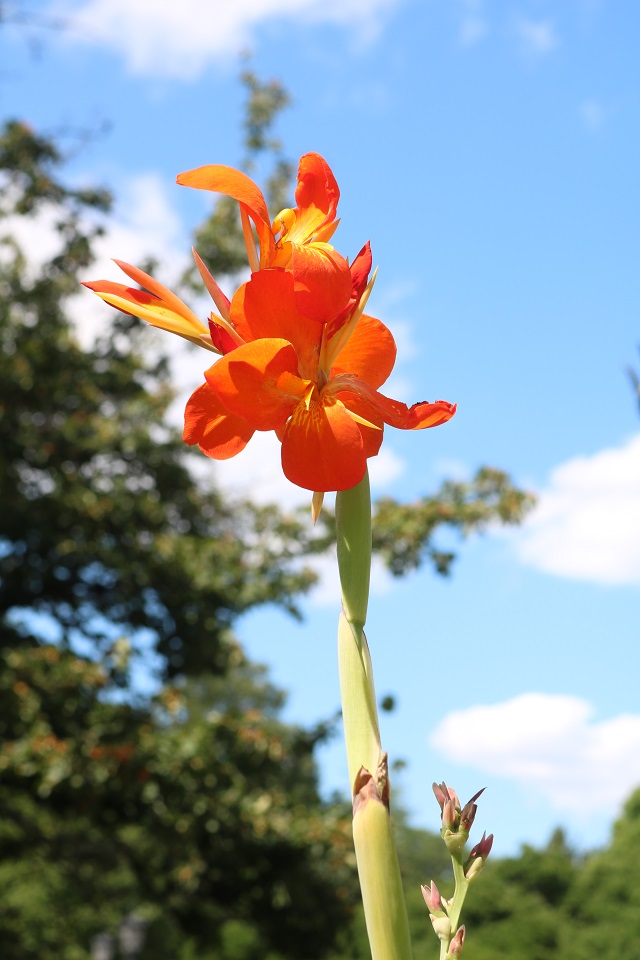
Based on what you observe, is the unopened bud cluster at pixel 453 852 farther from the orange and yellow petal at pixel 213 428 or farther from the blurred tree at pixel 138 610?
the blurred tree at pixel 138 610

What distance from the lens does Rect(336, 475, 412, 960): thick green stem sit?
527 mm

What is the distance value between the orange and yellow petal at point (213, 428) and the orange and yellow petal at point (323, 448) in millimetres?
54

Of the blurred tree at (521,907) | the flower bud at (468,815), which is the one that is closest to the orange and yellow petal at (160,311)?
the flower bud at (468,815)

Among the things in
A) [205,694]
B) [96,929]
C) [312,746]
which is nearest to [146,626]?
[312,746]

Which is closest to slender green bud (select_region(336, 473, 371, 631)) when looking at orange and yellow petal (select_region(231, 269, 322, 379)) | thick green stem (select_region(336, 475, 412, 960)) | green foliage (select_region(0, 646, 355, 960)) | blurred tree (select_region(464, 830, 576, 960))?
thick green stem (select_region(336, 475, 412, 960))

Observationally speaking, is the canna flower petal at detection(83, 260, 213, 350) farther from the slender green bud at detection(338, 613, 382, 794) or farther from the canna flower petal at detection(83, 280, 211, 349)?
the slender green bud at detection(338, 613, 382, 794)

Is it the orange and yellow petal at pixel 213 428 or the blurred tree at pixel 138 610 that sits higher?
the blurred tree at pixel 138 610

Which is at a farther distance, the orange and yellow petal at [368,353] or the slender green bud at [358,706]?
the orange and yellow petal at [368,353]

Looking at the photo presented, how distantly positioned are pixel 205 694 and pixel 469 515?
61.8 feet

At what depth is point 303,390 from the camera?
2.09ft

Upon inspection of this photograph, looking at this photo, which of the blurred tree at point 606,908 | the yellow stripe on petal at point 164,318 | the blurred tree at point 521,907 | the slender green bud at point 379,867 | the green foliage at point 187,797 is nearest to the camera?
the slender green bud at point 379,867

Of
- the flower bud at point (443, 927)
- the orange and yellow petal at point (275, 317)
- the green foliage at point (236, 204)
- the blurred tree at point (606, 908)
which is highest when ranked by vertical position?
the green foliage at point (236, 204)

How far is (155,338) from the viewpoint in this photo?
25.1 feet

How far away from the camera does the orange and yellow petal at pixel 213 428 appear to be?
2.19 feet
